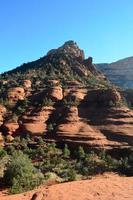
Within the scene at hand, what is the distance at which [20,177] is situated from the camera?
108 feet

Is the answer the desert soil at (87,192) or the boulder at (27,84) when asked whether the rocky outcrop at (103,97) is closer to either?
the boulder at (27,84)

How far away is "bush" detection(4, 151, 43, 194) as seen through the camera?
31.2m

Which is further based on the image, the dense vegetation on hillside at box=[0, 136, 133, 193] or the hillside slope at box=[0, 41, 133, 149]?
the hillside slope at box=[0, 41, 133, 149]

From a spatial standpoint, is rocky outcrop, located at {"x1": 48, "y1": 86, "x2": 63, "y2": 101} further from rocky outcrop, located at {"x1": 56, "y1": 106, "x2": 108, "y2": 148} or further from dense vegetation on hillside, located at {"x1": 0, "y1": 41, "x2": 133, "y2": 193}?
rocky outcrop, located at {"x1": 56, "y1": 106, "x2": 108, "y2": 148}

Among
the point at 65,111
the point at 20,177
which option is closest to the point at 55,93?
the point at 65,111

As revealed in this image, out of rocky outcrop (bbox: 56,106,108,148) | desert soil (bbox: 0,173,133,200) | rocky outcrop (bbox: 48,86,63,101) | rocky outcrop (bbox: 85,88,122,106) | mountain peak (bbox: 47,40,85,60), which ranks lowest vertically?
desert soil (bbox: 0,173,133,200)

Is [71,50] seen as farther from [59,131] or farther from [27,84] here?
[59,131]

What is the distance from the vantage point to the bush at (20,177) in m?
31.2

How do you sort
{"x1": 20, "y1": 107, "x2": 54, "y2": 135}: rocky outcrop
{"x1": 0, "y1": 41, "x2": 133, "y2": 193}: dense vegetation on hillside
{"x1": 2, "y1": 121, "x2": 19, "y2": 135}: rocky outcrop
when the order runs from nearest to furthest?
1. {"x1": 0, "y1": 41, "x2": 133, "y2": 193}: dense vegetation on hillside
2. {"x1": 20, "y1": 107, "x2": 54, "y2": 135}: rocky outcrop
3. {"x1": 2, "y1": 121, "x2": 19, "y2": 135}: rocky outcrop

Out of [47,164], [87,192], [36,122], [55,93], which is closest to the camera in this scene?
[87,192]

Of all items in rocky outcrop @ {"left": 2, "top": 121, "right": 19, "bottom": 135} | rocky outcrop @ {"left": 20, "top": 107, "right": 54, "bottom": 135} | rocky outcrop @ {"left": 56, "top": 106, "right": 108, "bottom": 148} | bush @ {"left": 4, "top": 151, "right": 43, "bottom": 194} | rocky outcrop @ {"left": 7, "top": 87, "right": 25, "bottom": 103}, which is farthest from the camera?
rocky outcrop @ {"left": 7, "top": 87, "right": 25, "bottom": 103}

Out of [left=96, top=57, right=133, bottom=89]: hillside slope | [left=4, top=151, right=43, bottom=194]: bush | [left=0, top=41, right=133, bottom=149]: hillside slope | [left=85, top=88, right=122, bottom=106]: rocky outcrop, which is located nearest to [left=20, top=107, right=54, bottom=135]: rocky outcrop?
[left=0, top=41, right=133, bottom=149]: hillside slope

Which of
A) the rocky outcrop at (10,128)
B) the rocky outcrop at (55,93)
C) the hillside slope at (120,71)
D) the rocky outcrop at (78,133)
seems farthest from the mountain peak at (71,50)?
the hillside slope at (120,71)

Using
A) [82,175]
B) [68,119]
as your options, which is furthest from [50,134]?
[82,175]
